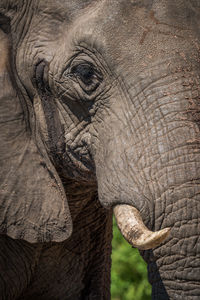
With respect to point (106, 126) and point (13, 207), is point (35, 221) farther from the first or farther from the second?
point (106, 126)

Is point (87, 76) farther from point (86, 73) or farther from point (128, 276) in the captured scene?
point (128, 276)

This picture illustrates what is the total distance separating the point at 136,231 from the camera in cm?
252

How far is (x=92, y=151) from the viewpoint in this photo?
2.97 metres

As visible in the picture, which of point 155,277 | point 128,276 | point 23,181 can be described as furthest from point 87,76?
point 128,276

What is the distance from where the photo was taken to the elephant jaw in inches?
95.4

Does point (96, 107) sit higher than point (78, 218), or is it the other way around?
point (96, 107)

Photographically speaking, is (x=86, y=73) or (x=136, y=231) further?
(x=86, y=73)

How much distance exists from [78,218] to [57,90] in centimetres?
84

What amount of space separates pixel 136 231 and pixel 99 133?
0.51 metres

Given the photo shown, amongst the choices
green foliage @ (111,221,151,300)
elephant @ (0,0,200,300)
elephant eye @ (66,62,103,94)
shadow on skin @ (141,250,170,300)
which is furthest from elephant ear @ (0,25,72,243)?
green foliage @ (111,221,151,300)

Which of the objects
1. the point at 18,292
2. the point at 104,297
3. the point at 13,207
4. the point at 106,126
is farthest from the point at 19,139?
the point at 104,297

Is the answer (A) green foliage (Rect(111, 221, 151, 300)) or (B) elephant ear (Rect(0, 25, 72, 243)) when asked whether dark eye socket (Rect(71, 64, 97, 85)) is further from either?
(A) green foliage (Rect(111, 221, 151, 300))

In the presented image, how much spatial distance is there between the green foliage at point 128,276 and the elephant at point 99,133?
1.70 meters

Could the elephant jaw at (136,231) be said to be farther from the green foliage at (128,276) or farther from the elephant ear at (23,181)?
the green foliage at (128,276)
